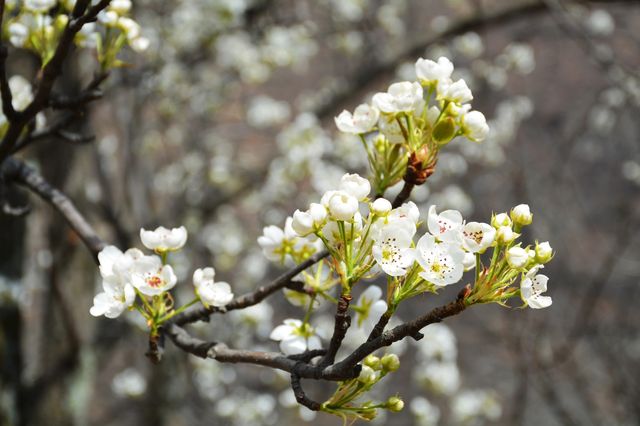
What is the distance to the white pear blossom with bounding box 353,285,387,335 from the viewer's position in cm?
121

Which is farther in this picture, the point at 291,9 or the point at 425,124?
the point at 291,9

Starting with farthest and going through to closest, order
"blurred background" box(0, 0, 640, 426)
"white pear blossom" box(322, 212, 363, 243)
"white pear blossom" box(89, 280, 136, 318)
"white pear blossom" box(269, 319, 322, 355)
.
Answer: "blurred background" box(0, 0, 640, 426)
"white pear blossom" box(269, 319, 322, 355)
"white pear blossom" box(89, 280, 136, 318)
"white pear blossom" box(322, 212, 363, 243)

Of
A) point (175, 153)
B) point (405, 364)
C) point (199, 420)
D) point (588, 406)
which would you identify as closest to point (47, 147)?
point (199, 420)

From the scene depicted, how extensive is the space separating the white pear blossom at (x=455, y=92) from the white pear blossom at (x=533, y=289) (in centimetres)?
32

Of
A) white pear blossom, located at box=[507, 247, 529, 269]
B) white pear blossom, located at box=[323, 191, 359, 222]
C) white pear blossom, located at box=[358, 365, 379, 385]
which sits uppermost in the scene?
white pear blossom, located at box=[323, 191, 359, 222]

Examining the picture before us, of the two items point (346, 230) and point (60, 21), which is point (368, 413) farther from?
point (60, 21)

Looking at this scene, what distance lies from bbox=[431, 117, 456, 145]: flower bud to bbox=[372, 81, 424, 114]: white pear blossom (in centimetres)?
5

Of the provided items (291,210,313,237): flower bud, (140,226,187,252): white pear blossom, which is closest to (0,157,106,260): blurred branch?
(140,226,187,252): white pear blossom

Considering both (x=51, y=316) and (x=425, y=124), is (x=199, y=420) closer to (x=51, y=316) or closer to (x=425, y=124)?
(x=51, y=316)

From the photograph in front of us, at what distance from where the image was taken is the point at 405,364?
713cm

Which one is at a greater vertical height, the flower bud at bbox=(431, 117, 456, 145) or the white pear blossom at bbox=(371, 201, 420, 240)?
the flower bud at bbox=(431, 117, 456, 145)

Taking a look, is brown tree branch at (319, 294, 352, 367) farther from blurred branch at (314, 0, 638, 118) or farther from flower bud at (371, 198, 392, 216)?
blurred branch at (314, 0, 638, 118)

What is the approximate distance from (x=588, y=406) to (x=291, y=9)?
12.5ft

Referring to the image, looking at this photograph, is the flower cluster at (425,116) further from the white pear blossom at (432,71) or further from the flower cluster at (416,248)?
the flower cluster at (416,248)
